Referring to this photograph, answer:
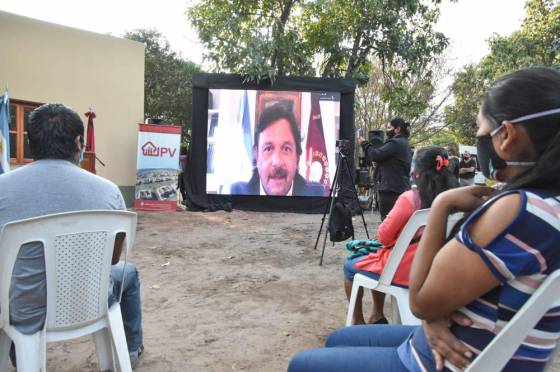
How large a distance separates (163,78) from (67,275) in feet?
A: 47.6

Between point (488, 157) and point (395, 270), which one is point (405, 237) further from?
point (488, 157)

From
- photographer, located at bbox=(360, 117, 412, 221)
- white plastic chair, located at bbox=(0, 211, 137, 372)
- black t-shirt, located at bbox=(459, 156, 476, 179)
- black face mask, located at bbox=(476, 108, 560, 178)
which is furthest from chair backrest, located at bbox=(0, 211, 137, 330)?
black t-shirt, located at bbox=(459, 156, 476, 179)

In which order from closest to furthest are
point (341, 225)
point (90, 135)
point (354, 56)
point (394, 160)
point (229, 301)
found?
point (229, 301) < point (394, 160) < point (341, 225) < point (90, 135) < point (354, 56)

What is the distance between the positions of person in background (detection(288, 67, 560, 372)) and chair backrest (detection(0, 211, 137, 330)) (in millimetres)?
1219

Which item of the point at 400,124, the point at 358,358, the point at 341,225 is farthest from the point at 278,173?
the point at 358,358

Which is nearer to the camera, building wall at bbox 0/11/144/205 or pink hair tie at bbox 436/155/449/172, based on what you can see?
pink hair tie at bbox 436/155/449/172

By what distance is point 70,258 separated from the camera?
1658 mm

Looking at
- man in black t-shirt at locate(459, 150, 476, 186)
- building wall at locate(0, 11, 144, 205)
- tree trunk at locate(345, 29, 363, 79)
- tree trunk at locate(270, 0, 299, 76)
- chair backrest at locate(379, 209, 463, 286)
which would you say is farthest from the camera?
tree trunk at locate(345, 29, 363, 79)

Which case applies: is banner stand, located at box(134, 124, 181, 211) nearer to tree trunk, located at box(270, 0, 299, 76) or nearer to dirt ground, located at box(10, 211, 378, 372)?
dirt ground, located at box(10, 211, 378, 372)

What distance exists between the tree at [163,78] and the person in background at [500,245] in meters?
14.9

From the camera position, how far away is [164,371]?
2.28m

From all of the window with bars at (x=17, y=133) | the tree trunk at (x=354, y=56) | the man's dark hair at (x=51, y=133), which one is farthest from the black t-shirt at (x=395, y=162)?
the tree trunk at (x=354, y=56)

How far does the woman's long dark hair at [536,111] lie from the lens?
0.89 meters

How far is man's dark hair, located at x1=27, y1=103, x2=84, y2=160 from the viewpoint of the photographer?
A: 178 centimetres
